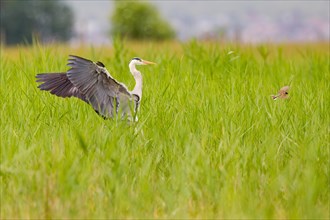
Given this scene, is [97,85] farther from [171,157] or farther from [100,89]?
[171,157]

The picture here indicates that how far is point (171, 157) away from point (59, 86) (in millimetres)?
1180

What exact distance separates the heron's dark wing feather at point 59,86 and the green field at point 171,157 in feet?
0.69

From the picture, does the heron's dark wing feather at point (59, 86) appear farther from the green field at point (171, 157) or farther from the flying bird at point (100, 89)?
the green field at point (171, 157)

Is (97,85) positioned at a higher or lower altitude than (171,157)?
higher

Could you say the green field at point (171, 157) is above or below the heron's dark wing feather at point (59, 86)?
below

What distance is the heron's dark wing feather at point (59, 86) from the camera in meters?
5.18

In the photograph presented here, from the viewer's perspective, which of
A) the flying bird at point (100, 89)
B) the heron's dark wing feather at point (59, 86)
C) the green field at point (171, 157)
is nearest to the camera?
the green field at point (171, 157)

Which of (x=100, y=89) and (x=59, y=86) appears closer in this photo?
(x=100, y=89)

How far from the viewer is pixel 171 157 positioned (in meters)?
4.56

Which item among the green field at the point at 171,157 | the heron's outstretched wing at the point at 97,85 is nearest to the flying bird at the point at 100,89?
the heron's outstretched wing at the point at 97,85

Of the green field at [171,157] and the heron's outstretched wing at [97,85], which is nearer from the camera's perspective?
the green field at [171,157]

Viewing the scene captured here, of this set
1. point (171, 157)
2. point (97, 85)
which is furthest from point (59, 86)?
point (171, 157)

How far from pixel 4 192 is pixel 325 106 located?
2.73 metres

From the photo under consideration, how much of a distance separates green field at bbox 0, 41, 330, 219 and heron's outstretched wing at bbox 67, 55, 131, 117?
0.13 metres
